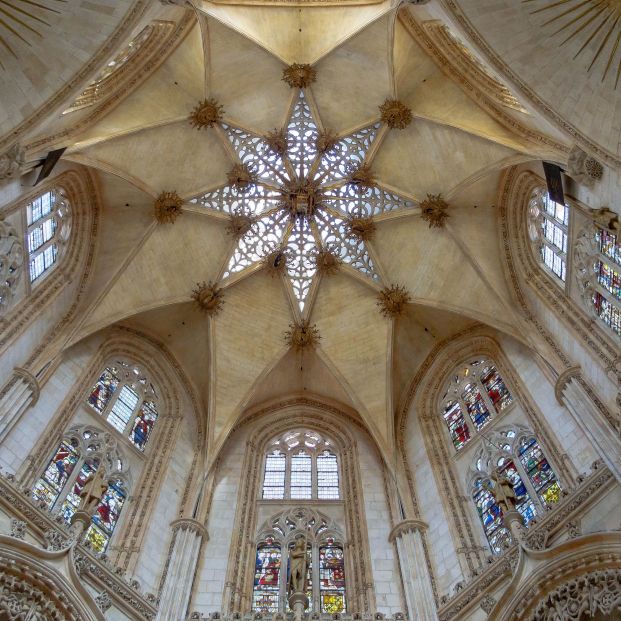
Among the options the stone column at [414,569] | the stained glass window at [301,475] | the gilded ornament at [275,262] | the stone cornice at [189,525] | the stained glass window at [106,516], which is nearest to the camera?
the stone column at [414,569]

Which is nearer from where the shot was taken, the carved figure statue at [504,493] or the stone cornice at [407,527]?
the carved figure statue at [504,493]

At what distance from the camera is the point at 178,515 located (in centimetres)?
1489

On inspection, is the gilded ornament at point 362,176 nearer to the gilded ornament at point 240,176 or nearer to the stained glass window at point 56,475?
the gilded ornament at point 240,176

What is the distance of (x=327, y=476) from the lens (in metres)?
17.0

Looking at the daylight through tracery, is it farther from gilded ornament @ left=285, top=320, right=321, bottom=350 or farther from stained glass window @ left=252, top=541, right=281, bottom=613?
stained glass window @ left=252, top=541, right=281, bottom=613

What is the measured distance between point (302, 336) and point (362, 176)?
14.7ft

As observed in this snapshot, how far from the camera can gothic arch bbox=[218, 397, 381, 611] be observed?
13.5 meters

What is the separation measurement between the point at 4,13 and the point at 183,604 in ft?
33.1

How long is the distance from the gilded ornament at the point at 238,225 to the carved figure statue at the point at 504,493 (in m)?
9.40

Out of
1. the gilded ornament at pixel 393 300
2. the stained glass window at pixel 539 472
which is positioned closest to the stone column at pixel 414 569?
the stained glass window at pixel 539 472

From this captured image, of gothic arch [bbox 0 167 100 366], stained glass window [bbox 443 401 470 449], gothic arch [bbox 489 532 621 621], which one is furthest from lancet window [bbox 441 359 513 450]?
gothic arch [bbox 0 167 100 366]

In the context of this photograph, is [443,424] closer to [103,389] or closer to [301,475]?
[301,475]

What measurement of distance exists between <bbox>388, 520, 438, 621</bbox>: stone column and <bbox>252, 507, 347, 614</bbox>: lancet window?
1.19 meters

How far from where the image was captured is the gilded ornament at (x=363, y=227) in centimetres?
1962
